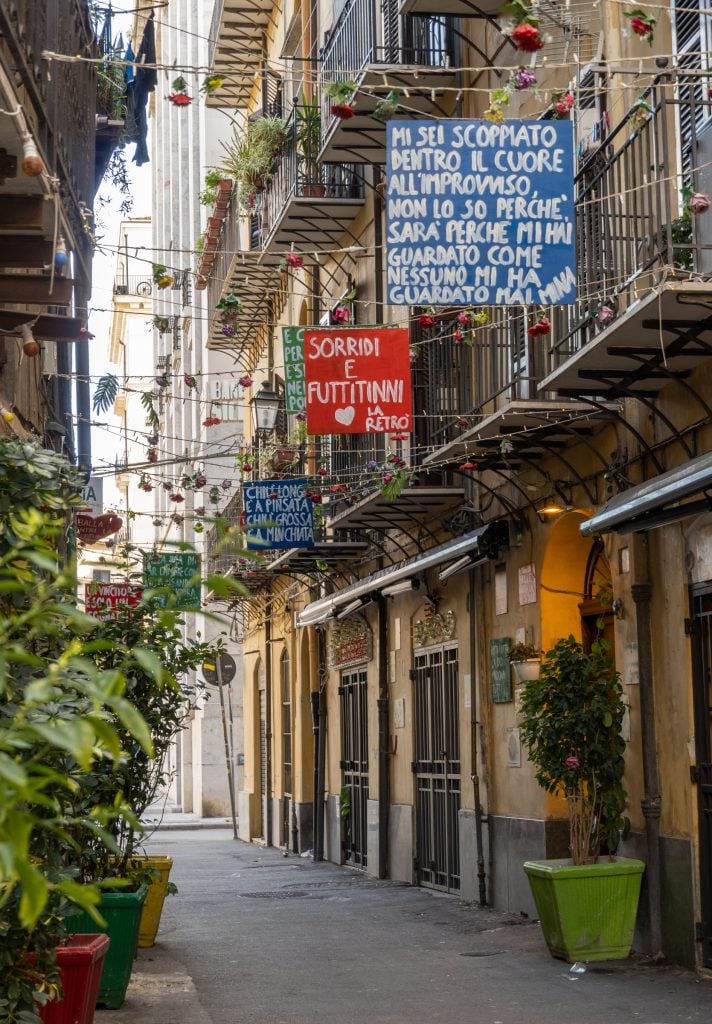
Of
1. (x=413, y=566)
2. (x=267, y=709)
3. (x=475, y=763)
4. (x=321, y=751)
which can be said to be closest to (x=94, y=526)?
(x=413, y=566)

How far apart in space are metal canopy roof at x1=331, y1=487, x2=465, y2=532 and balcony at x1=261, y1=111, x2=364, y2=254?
4.11m

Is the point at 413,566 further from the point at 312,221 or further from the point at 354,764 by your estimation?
the point at 354,764

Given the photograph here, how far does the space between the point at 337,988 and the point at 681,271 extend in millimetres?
5262

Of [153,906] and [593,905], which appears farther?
[153,906]

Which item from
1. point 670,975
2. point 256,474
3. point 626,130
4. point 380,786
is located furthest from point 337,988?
point 256,474

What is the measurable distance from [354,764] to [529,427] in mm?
10460

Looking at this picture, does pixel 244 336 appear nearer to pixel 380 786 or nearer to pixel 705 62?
pixel 380 786

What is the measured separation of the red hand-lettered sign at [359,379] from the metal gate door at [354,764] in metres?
9.34

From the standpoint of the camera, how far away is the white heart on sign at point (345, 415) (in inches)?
517

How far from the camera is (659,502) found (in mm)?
9938

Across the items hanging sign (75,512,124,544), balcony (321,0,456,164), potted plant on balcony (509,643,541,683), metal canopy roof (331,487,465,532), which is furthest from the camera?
hanging sign (75,512,124,544)

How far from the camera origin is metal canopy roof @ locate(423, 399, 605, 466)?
12.3 m

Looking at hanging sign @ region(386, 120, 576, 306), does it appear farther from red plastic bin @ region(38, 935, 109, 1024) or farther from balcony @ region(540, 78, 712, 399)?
red plastic bin @ region(38, 935, 109, 1024)

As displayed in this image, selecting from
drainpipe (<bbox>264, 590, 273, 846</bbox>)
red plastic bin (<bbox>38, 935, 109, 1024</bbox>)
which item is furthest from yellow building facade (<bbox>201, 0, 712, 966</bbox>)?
red plastic bin (<bbox>38, 935, 109, 1024</bbox>)
